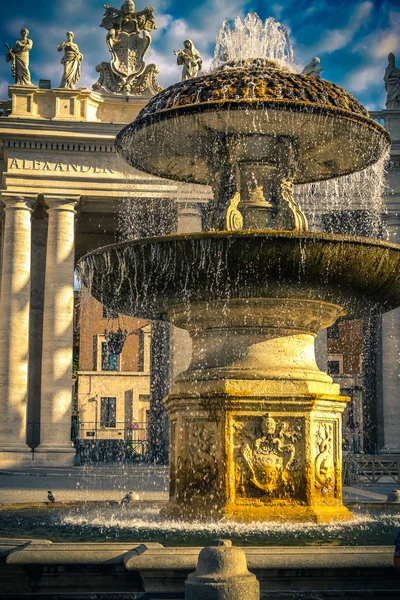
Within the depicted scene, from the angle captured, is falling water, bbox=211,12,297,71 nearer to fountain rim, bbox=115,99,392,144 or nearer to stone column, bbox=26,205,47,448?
fountain rim, bbox=115,99,392,144

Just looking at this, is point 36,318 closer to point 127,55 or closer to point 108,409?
point 127,55

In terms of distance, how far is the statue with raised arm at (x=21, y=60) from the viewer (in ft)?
132

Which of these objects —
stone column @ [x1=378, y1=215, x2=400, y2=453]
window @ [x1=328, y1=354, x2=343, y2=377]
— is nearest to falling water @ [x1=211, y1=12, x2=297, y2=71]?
stone column @ [x1=378, y1=215, x2=400, y2=453]

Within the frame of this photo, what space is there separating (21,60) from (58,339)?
37.6ft

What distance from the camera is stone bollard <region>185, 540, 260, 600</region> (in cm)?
656

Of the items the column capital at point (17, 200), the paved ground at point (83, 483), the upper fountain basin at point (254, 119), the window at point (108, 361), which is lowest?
the paved ground at point (83, 483)

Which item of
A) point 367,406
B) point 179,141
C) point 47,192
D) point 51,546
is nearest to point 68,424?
point 47,192

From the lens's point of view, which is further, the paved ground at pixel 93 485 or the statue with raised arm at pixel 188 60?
the statue with raised arm at pixel 188 60

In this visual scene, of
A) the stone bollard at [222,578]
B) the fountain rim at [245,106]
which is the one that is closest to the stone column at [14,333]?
the fountain rim at [245,106]

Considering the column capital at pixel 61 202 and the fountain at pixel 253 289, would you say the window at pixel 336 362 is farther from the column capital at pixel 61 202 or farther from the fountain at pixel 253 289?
the fountain at pixel 253 289

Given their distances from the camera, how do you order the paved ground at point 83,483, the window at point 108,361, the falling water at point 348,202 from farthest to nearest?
the window at point 108,361 < the falling water at point 348,202 < the paved ground at point 83,483

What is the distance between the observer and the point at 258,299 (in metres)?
11.1

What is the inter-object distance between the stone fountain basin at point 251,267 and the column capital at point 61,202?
27.9 metres

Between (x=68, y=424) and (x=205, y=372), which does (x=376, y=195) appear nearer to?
(x=68, y=424)
